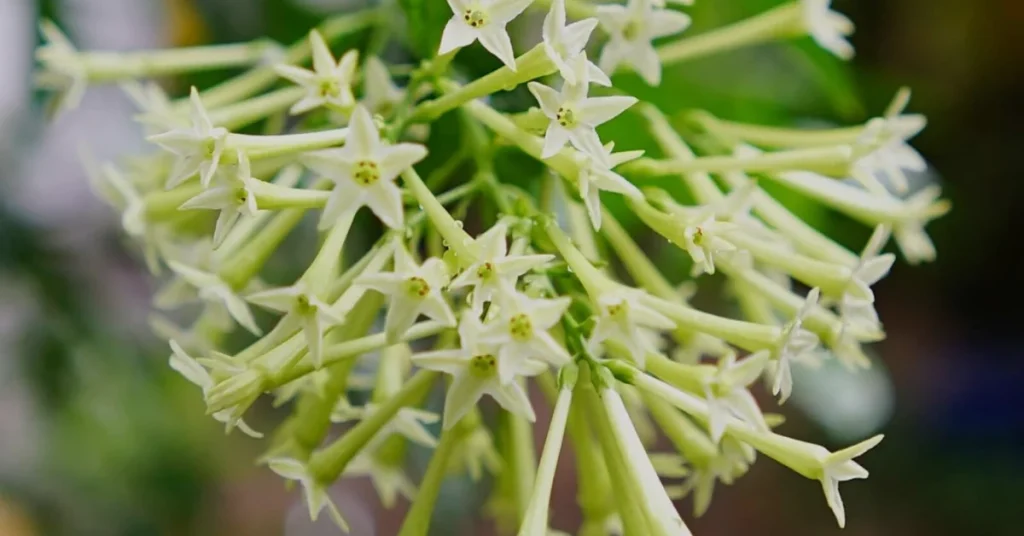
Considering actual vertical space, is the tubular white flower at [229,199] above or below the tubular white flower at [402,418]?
above

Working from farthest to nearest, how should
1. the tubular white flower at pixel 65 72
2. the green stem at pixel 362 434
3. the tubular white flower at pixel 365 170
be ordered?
1. the tubular white flower at pixel 65 72
2. the green stem at pixel 362 434
3. the tubular white flower at pixel 365 170

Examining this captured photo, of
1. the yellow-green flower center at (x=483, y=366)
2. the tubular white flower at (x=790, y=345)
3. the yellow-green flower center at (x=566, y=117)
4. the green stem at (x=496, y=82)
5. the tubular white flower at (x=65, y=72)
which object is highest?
the tubular white flower at (x=65, y=72)

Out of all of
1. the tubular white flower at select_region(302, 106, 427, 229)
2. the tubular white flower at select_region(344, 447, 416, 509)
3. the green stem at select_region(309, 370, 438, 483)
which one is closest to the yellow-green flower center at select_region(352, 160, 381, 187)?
the tubular white flower at select_region(302, 106, 427, 229)

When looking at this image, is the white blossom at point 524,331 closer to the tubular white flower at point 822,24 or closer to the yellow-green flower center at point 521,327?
the yellow-green flower center at point 521,327

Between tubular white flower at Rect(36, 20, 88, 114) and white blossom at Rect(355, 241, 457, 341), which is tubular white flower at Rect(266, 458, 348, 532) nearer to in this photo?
white blossom at Rect(355, 241, 457, 341)

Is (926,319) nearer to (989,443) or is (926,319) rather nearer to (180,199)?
(989,443)

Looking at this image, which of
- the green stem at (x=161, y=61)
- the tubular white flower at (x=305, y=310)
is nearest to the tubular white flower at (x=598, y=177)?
the tubular white flower at (x=305, y=310)
